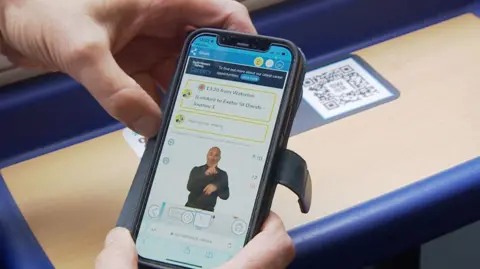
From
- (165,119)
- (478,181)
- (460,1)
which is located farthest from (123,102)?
(460,1)

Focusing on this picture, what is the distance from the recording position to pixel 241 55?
1.82 ft

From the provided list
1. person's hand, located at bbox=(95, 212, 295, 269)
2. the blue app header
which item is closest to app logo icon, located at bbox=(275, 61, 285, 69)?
the blue app header

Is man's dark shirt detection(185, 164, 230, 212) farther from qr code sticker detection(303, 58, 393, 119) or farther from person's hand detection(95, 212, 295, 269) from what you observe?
qr code sticker detection(303, 58, 393, 119)

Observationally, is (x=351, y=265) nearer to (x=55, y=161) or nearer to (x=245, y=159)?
(x=245, y=159)

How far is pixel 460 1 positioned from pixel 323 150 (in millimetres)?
276

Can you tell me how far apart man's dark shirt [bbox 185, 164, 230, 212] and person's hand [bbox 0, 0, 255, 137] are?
47mm

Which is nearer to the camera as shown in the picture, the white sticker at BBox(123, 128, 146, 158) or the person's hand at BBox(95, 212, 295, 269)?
the person's hand at BBox(95, 212, 295, 269)

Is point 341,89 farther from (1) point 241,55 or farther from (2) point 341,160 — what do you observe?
(1) point 241,55

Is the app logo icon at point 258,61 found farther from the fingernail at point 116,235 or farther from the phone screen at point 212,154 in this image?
the fingernail at point 116,235

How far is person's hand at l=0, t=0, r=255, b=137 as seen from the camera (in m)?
0.52

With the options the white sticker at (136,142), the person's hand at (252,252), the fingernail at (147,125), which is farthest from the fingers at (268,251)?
the white sticker at (136,142)

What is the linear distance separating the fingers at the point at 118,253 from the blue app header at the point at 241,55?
142 millimetres

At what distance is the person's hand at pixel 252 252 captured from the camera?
0.48 m

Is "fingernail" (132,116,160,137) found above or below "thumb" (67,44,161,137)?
below
